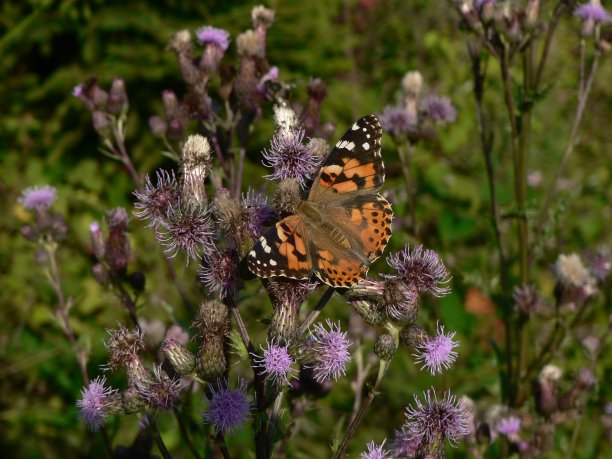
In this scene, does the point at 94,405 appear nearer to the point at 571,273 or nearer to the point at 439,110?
the point at 571,273

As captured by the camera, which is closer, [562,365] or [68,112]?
[562,365]

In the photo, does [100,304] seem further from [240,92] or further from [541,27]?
[541,27]

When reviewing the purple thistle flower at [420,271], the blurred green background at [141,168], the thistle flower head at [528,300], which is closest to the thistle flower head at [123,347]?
the purple thistle flower at [420,271]

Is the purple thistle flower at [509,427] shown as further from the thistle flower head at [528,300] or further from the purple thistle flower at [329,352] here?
the purple thistle flower at [329,352]

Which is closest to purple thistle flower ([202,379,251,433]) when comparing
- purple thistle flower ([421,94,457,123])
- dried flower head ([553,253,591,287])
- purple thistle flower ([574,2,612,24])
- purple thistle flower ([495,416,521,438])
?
purple thistle flower ([495,416,521,438])

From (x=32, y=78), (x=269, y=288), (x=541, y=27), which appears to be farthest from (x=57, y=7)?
(x=269, y=288)
